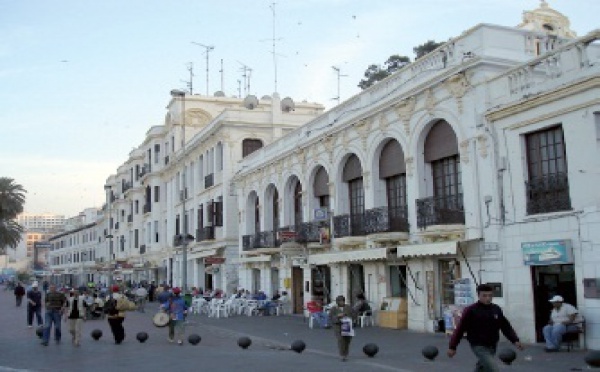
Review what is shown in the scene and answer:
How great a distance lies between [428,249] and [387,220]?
2.95 m

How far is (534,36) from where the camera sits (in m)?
18.3

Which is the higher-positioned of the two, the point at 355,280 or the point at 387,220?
the point at 387,220

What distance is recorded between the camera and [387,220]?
836 inches

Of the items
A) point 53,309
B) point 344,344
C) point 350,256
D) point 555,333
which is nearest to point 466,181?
point 555,333

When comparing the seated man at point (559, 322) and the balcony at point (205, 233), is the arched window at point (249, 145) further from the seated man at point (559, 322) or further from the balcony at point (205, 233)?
the seated man at point (559, 322)

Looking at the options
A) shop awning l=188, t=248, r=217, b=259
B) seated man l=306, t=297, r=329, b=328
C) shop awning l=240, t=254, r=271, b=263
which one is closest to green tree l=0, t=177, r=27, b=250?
shop awning l=188, t=248, r=217, b=259

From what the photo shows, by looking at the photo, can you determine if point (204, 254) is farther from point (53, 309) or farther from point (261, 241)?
point (53, 309)

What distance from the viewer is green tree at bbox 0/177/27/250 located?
50.6m

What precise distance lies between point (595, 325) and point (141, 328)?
15.4 m

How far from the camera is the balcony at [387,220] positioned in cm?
2116

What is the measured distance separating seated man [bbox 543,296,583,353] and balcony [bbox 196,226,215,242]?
26307 mm

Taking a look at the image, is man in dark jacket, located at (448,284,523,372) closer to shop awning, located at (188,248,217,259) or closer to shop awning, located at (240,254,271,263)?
shop awning, located at (240,254,271,263)

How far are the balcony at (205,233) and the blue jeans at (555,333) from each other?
2630 centimetres

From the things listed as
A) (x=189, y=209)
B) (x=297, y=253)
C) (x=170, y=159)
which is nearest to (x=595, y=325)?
(x=297, y=253)
